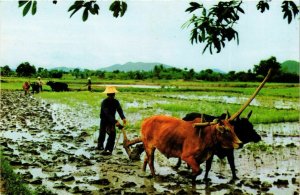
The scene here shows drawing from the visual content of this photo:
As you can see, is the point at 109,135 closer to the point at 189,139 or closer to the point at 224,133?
the point at 189,139

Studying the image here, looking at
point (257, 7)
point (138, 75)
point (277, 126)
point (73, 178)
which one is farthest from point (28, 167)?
point (138, 75)

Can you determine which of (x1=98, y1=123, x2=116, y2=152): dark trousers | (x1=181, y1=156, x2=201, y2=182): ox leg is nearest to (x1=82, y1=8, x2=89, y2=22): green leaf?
(x1=181, y1=156, x2=201, y2=182): ox leg

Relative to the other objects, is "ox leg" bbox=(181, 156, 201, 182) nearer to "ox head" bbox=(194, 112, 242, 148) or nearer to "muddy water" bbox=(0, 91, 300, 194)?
"muddy water" bbox=(0, 91, 300, 194)

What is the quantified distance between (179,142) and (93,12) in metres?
4.13

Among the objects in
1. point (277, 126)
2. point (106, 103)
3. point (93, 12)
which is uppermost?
point (93, 12)

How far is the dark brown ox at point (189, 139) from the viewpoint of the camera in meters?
6.53

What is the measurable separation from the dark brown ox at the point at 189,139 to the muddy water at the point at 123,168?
505 millimetres

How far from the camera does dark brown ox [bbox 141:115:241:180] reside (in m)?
6.53

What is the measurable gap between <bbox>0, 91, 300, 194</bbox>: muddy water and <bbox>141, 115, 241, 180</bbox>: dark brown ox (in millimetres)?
505

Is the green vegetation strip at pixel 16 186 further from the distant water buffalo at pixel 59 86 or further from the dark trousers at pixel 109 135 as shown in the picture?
the distant water buffalo at pixel 59 86

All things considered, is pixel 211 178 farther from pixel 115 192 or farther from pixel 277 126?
pixel 277 126

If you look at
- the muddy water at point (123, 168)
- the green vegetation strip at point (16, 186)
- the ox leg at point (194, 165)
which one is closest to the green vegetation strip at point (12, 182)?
the green vegetation strip at point (16, 186)

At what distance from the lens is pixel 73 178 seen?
7.19 metres

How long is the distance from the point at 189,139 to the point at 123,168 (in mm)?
1810
